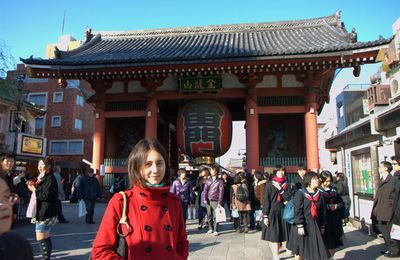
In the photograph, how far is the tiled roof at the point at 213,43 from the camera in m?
10.4

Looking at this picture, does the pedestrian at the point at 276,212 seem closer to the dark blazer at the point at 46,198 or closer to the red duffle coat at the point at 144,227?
the dark blazer at the point at 46,198

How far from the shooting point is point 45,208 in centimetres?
489

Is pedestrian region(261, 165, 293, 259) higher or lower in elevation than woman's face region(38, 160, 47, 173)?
lower

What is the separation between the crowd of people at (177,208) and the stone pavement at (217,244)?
1.29 ft

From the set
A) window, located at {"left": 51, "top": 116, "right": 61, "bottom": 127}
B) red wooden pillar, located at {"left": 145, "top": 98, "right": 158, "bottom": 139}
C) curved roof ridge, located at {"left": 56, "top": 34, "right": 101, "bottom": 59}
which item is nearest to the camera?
red wooden pillar, located at {"left": 145, "top": 98, "right": 158, "bottom": 139}

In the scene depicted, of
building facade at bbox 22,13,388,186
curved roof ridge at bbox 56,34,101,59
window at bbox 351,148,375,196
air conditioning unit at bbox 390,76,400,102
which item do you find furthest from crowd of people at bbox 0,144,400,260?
air conditioning unit at bbox 390,76,400,102

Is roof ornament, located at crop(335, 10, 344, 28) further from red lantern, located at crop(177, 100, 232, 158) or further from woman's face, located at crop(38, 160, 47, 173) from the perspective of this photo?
woman's face, located at crop(38, 160, 47, 173)

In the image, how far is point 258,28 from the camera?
50.7 ft

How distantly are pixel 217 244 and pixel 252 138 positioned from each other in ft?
16.7

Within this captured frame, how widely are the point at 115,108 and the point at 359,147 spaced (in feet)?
31.0

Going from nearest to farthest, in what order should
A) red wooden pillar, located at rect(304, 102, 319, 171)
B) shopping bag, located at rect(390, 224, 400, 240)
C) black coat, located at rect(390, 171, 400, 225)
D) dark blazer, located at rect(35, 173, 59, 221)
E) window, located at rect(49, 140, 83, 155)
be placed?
dark blazer, located at rect(35, 173, 59, 221)
shopping bag, located at rect(390, 224, 400, 240)
black coat, located at rect(390, 171, 400, 225)
red wooden pillar, located at rect(304, 102, 319, 171)
window, located at rect(49, 140, 83, 155)

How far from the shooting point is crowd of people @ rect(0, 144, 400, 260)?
1.91m

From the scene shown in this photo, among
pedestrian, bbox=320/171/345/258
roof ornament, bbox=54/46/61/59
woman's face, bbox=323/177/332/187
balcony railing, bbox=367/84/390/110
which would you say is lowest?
pedestrian, bbox=320/171/345/258

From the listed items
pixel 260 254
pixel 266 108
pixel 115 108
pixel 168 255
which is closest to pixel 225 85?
pixel 266 108
